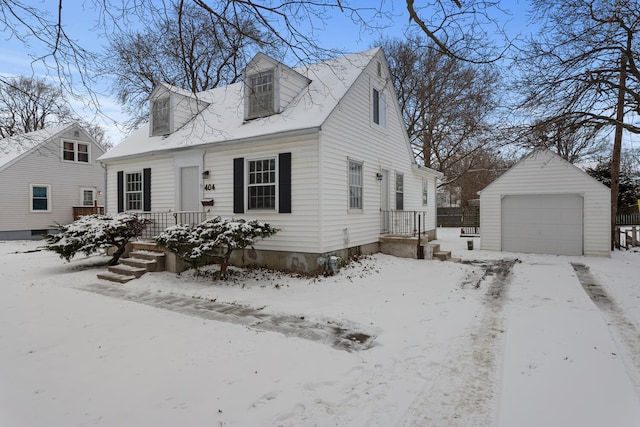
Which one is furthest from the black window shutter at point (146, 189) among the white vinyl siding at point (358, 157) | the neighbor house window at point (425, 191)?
the neighbor house window at point (425, 191)

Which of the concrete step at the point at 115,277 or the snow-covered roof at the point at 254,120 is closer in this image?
the concrete step at the point at 115,277

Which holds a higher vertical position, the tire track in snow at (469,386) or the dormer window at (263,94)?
the dormer window at (263,94)

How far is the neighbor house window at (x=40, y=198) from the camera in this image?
18594 mm

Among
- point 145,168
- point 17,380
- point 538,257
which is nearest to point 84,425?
point 17,380

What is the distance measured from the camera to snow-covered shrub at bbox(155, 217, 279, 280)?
7.65m

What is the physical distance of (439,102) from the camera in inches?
869

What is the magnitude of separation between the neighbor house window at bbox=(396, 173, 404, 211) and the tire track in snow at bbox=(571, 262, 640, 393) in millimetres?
6010

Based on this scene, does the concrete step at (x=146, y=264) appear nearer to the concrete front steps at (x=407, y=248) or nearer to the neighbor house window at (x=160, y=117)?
the neighbor house window at (x=160, y=117)

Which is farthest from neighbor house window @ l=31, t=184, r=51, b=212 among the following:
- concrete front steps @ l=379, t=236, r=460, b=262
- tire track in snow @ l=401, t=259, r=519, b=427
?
tire track in snow @ l=401, t=259, r=519, b=427

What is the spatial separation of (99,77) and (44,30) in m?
0.70

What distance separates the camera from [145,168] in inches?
465

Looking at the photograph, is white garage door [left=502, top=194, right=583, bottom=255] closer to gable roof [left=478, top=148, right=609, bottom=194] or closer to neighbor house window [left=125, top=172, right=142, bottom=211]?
gable roof [left=478, top=148, right=609, bottom=194]

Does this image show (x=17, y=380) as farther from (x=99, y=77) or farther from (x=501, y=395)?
(x=501, y=395)

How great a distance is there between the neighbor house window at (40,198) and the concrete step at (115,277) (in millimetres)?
13853
